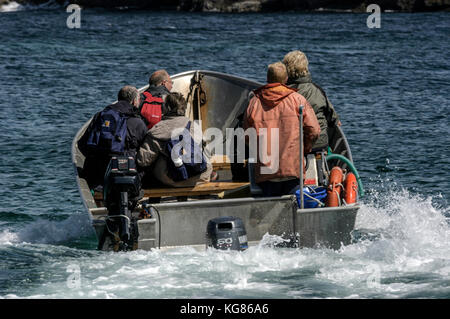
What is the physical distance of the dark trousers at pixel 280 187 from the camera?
25.5 ft

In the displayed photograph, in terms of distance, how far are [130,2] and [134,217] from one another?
215ft

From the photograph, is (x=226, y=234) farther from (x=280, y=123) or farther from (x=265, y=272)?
(x=280, y=123)

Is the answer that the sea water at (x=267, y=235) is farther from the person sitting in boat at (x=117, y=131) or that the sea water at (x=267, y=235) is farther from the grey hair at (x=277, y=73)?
the grey hair at (x=277, y=73)

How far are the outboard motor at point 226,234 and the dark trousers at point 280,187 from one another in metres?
0.64

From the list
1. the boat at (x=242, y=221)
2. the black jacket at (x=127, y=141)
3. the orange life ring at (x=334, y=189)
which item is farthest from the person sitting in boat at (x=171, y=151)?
the orange life ring at (x=334, y=189)

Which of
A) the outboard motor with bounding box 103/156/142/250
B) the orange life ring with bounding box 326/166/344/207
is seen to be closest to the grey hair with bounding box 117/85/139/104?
the outboard motor with bounding box 103/156/142/250

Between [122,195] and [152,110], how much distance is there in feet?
5.45

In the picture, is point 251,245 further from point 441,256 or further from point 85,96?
point 85,96

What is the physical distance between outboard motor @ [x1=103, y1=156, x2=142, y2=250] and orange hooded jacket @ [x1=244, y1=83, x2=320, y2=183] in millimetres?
1172

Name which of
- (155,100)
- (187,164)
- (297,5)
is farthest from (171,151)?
(297,5)

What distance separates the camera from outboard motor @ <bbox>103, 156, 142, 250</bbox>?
7570 millimetres

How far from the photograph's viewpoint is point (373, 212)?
33.6ft

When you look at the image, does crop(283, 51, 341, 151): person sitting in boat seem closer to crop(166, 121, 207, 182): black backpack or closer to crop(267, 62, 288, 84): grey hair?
crop(267, 62, 288, 84): grey hair
